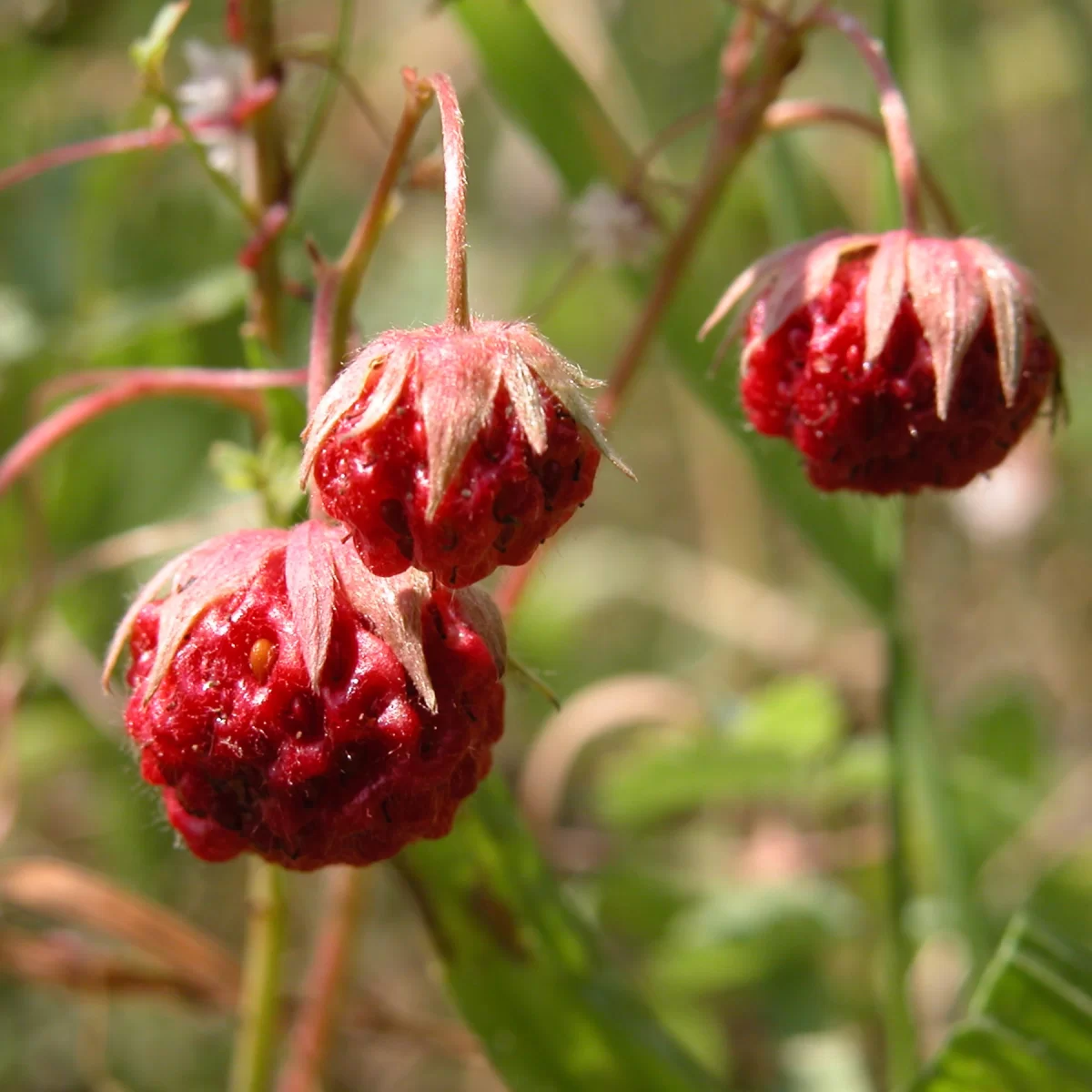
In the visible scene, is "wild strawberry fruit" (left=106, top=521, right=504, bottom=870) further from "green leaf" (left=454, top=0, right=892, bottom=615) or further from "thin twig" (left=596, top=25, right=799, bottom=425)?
"green leaf" (left=454, top=0, right=892, bottom=615)

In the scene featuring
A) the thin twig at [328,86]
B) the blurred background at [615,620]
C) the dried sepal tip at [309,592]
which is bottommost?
the blurred background at [615,620]

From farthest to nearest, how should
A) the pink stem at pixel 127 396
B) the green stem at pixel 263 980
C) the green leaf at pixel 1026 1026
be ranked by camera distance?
the green stem at pixel 263 980
the pink stem at pixel 127 396
the green leaf at pixel 1026 1026

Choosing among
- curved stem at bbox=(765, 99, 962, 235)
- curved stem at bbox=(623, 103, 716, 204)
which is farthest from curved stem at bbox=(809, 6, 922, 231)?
curved stem at bbox=(623, 103, 716, 204)

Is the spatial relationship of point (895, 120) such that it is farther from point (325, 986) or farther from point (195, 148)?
point (325, 986)

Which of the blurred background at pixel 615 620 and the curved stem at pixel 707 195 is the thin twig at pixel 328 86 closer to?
the blurred background at pixel 615 620

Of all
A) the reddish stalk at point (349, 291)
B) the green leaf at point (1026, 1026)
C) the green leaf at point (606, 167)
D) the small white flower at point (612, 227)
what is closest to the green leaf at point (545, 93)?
the green leaf at point (606, 167)

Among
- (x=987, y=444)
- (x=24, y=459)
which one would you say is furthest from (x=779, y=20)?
(x=24, y=459)

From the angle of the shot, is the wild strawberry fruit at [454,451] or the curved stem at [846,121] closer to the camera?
the wild strawberry fruit at [454,451]
